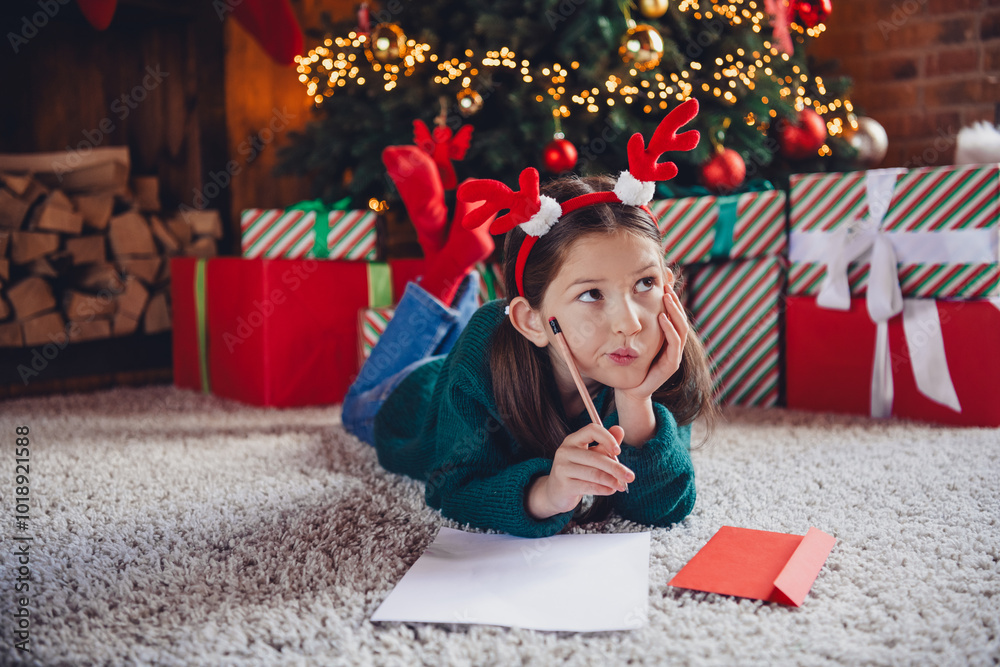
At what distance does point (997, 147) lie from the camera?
160 centimetres

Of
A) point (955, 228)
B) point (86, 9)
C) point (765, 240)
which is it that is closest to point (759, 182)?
point (765, 240)

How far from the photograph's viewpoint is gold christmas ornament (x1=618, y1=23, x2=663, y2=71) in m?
1.65

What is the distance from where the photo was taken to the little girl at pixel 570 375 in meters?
0.79

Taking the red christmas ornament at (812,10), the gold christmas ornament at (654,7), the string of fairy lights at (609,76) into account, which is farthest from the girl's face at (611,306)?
the red christmas ornament at (812,10)

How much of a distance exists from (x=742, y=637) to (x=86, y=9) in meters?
1.93

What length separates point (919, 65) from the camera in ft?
7.20

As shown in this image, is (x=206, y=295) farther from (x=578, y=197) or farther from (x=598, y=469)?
(x=598, y=469)

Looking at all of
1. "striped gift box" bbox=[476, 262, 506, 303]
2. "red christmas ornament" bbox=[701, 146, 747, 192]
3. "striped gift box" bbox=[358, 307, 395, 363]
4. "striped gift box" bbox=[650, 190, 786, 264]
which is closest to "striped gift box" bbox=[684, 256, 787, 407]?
"striped gift box" bbox=[650, 190, 786, 264]

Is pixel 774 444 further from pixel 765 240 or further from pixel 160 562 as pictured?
pixel 160 562

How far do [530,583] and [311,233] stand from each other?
46.2 inches

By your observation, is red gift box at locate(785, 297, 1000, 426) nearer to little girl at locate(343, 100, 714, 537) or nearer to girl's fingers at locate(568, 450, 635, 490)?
little girl at locate(343, 100, 714, 537)

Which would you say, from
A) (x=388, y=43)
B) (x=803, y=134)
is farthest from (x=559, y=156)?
(x=803, y=134)

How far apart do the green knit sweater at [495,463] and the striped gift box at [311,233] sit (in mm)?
771

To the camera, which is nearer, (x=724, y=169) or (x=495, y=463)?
(x=495, y=463)
